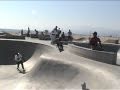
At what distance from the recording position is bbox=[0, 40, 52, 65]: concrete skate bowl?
27719mm

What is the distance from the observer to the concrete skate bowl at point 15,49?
27.7m

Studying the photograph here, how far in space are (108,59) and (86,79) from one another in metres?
3.25

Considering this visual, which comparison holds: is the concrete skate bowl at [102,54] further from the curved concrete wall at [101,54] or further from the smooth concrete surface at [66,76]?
the smooth concrete surface at [66,76]

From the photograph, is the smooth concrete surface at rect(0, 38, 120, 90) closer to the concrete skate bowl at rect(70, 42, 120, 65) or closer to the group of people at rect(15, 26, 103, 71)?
the concrete skate bowl at rect(70, 42, 120, 65)

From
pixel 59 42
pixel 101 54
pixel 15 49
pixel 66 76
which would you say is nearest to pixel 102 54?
pixel 101 54

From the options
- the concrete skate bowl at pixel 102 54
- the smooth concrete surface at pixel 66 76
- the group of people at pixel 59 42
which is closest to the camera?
the smooth concrete surface at pixel 66 76

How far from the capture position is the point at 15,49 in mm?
30547

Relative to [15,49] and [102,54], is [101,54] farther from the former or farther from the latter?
[15,49]

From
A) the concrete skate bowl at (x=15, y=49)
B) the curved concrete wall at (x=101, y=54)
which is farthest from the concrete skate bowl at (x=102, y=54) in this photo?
the concrete skate bowl at (x=15, y=49)

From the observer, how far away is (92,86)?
12.7 metres

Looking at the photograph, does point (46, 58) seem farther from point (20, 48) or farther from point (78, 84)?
point (20, 48)

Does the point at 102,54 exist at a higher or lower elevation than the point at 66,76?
higher

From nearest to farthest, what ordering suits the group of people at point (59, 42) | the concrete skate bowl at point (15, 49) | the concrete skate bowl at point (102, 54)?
the concrete skate bowl at point (102, 54) → the group of people at point (59, 42) → the concrete skate bowl at point (15, 49)

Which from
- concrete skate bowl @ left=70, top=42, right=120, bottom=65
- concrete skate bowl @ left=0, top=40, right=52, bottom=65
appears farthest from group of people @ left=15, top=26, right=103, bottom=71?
concrete skate bowl @ left=0, top=40, right=52, bottom=65
